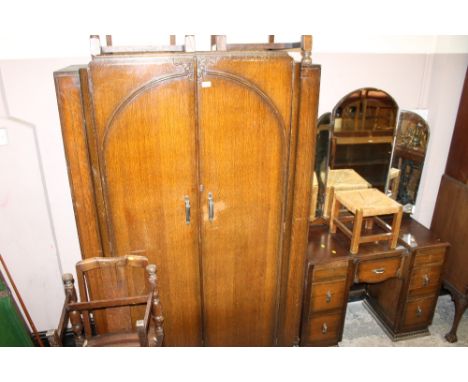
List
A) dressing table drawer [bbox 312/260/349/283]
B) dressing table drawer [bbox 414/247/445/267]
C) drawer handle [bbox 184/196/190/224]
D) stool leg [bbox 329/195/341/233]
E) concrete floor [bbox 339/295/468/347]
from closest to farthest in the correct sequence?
drawer handle [bbox 184/196/190/224] < dressing table drawer [bbox 312/260/349/283] < dressing table drawer [bbox 414/247/445/267] < stool leg [bbox 329/195/341/233] < concrete floor [bbox 339/295/468/347]

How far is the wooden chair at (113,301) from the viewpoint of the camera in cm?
177

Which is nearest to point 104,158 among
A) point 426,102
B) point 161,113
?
point 161,113

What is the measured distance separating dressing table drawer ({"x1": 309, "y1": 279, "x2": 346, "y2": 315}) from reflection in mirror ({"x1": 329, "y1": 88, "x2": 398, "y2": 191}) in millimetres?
802

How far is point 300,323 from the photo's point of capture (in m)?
2.52

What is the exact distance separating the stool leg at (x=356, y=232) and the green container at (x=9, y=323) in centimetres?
205

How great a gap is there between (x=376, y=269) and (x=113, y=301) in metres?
1.67

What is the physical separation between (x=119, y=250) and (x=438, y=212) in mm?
2393

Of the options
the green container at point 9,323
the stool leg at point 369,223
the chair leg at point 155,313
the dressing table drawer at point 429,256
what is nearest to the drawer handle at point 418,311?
the dressing table drawer at point 429,256

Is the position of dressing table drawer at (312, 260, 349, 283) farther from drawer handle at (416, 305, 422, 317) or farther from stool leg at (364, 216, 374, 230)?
drawer handle at (416, 305, 422, 317)

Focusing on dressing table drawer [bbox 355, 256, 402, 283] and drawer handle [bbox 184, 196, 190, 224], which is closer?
drawer handle [bbox 184, 196, 190, 224]

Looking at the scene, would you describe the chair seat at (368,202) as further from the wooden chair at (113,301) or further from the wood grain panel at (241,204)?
the wooden chair at (113,301)

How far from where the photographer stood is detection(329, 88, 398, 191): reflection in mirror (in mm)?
2550

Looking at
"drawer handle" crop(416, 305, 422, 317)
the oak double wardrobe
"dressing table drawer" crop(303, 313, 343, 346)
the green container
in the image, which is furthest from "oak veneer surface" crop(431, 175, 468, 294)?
the green container

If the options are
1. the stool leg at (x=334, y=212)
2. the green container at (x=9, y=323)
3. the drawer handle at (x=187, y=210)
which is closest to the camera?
the drawer handle at (x=187, y=210)
